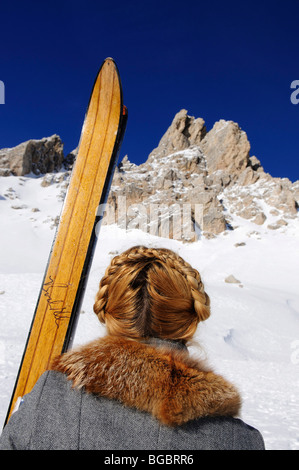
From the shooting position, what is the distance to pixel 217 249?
25.5 m

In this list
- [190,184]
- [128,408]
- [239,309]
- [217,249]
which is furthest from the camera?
[190,184]

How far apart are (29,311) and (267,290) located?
518 inches

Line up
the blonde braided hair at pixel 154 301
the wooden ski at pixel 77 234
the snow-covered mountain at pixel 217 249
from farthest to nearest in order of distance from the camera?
1. the snow-covered mountain at pixel 217 249
2. the wooden ski at pixel 77 234
3. the blonde braided hair at pixel 154 301

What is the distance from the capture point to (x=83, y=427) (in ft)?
2.69

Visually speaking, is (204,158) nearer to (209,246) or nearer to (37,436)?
(209,246)

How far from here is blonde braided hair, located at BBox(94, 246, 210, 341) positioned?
1.08 metres

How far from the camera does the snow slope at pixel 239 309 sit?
4636mm

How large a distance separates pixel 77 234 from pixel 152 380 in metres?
1.74

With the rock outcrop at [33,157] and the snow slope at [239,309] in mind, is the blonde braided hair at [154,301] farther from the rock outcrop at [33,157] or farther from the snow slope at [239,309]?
the rock outcrop at [33,157]
